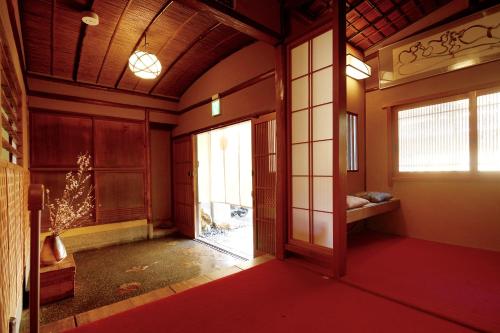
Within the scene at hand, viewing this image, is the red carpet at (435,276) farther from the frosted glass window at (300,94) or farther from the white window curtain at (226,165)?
the white window curtain at (226,165)

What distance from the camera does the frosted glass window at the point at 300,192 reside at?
2659 millimetres

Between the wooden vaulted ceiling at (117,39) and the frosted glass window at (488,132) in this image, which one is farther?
the wooden vaulted ceiling at (117,39)

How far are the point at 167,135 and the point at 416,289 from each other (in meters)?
5.96

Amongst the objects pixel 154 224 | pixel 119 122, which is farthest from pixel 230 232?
pixel 119 122

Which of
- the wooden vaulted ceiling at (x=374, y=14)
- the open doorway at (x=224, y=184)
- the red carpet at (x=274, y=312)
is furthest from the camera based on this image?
the open doorway at (x=224, y=184)

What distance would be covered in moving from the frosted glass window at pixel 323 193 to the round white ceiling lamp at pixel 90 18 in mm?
3453

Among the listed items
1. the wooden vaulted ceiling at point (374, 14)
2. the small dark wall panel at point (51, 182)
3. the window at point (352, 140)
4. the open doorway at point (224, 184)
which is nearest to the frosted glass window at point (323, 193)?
the window at point (352, 140)

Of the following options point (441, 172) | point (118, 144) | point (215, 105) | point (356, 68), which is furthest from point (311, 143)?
point (118, 144)

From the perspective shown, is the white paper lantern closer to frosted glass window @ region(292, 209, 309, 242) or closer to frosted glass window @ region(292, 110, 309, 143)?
frosted glass window @ region(292, 110, 309, 143)

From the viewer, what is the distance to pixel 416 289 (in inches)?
80.8

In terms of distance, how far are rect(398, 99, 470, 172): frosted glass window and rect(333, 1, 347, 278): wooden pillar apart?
1.98 m

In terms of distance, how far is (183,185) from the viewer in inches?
236

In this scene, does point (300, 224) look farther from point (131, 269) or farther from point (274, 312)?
point (131, 269)

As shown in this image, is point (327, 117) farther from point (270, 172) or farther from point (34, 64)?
point (34, 64)
